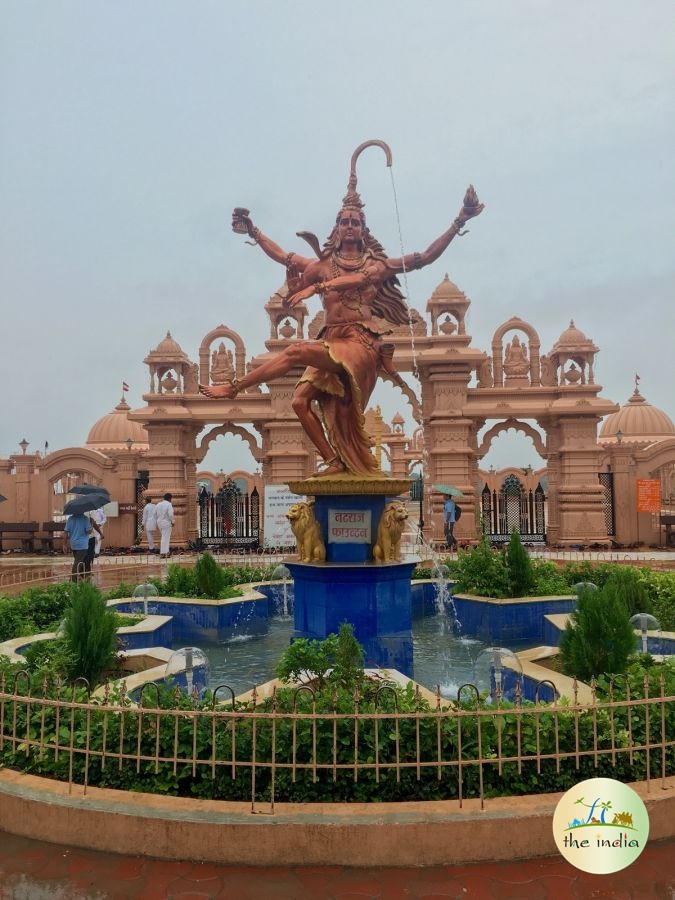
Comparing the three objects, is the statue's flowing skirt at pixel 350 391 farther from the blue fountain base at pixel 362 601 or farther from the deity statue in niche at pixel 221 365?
the deity statue in niche at pixel 221 365

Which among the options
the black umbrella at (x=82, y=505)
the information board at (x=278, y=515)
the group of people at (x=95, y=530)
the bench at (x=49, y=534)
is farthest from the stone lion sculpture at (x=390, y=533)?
the bench at (x=49, y=534)

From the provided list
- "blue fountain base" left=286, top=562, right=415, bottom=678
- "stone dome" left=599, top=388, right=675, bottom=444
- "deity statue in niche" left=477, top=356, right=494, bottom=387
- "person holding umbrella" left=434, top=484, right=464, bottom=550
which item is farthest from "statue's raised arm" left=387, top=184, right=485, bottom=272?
"stone dome" left=599, top=388, right=675, bottom=444

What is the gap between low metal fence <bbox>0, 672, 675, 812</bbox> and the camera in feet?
12.3

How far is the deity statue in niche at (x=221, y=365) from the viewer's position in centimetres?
2292

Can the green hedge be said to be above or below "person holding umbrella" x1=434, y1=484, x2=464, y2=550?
below

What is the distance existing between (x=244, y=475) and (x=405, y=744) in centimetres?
3038

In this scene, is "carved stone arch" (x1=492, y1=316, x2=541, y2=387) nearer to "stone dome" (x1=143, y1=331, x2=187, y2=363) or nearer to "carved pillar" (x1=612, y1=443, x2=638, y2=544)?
"carved pillar" (x1=612, y1=443, x2=638, y2=544)

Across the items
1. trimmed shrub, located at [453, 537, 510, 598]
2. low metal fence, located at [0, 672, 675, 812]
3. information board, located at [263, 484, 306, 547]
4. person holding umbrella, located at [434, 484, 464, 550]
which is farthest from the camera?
person holding umbrella, located at [434, 484, 464, 550]

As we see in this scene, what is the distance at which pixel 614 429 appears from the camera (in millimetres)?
30812

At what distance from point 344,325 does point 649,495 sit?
1593cm

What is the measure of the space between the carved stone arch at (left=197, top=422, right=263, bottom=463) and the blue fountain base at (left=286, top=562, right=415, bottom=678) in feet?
47.8

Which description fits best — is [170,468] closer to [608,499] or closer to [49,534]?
[49,534]

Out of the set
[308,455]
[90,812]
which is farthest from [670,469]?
[90,812]

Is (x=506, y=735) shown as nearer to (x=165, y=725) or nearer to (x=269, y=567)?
(x=165, y=725)
